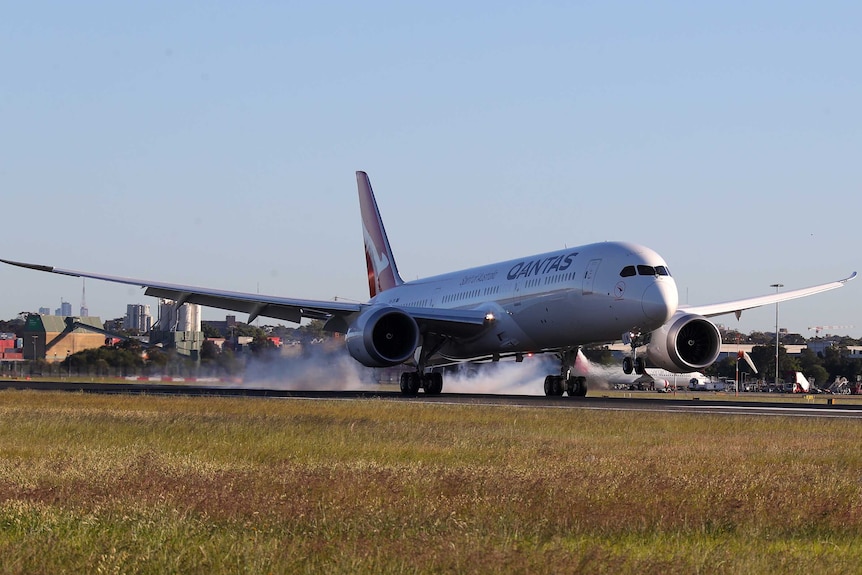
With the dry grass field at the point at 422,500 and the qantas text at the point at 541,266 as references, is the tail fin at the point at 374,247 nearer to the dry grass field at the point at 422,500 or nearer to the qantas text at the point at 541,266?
the qantas text at the point at 541,266

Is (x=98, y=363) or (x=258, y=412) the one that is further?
(x=98, y=363)

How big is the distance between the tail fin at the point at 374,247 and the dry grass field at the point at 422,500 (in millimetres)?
34594

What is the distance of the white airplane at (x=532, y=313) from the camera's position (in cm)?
3809

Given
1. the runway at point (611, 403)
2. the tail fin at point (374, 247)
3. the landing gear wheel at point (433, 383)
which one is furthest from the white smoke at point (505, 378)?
the runway at point (611, 403)

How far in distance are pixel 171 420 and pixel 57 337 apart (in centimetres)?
7849

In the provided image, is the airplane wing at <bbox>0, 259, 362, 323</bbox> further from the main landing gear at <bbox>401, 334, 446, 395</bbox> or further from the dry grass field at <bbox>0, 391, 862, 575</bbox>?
the dry grass field at <bbox>0, 391, 862, 575</bbox>

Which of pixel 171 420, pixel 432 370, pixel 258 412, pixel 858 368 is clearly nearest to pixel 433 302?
pixel 432 370

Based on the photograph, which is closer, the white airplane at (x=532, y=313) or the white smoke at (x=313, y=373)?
the white airplane at (x=532, y=313)

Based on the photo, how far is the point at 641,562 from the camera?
847cm

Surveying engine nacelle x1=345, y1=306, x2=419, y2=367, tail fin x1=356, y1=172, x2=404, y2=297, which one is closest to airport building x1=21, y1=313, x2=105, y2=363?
tail fin x1=356, y1=172, x2=404, y2=297

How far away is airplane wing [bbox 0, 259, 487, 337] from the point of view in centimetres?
4372

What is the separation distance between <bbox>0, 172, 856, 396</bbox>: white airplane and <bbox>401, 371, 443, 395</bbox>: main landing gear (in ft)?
0.15

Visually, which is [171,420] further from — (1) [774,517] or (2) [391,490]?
(1) [774,517]

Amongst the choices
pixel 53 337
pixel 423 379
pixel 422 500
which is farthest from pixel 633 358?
pixel 53 337
